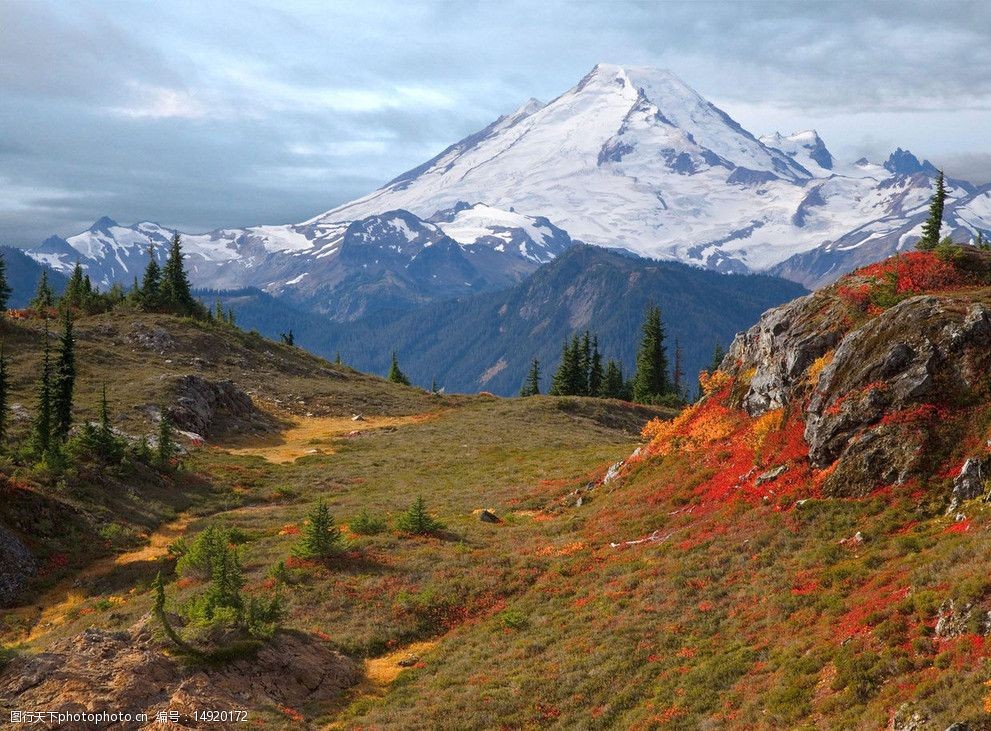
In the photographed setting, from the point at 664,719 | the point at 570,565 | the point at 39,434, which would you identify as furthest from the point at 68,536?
the point at 664,719

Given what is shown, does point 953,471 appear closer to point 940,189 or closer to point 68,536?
point 68,536

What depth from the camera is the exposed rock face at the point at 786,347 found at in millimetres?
36344

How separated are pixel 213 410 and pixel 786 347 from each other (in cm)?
6143

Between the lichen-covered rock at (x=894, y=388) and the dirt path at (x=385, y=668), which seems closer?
the dirt path at (x=385, y=668)

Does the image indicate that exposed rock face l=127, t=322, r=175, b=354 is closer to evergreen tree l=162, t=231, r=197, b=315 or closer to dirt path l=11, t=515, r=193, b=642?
evergreen tree l=162, t=231, r=197, b=315

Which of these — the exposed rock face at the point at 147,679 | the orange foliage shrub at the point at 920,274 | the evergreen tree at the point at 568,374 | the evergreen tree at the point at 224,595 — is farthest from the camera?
the evergreen tree at the point at 568,374

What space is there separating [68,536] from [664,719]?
117ft

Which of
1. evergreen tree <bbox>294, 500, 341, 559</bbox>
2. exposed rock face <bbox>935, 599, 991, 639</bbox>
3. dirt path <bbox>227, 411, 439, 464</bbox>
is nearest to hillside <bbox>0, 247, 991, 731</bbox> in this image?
exposed rock face <bbox>935, 599, 991, 639</bbox>

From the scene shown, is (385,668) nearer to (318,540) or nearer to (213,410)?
(318,540)

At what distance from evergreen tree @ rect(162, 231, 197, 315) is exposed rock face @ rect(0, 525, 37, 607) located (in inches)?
3416

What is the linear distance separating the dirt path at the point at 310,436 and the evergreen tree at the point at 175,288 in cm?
4448

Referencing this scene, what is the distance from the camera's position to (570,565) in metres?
33.1

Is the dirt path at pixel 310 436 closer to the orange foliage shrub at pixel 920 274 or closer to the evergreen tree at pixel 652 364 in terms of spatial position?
the evergreen tree at pixel 652 364

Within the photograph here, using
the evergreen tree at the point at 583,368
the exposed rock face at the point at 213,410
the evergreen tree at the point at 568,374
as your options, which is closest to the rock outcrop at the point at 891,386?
the exposed rock face at the point at 213,410
